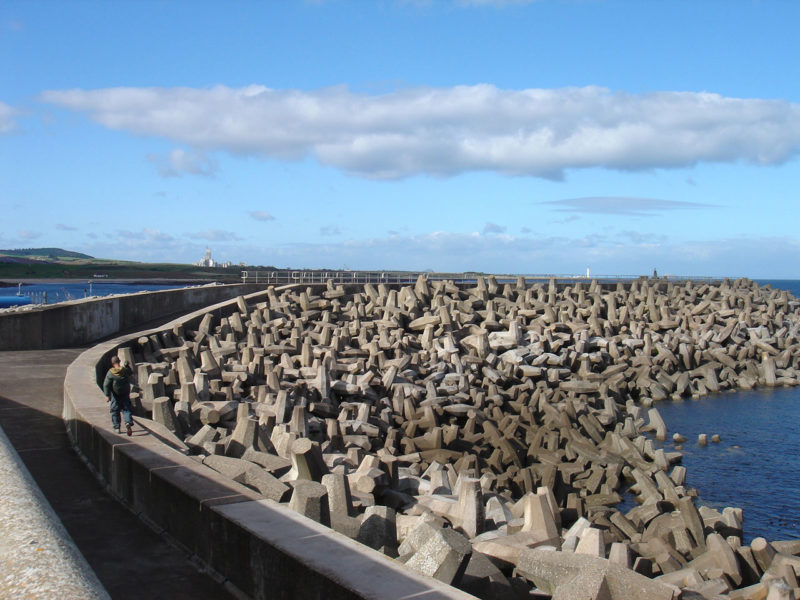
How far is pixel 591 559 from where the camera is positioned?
4.97m

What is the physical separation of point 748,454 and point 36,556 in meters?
15.0

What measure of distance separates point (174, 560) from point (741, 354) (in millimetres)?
24431

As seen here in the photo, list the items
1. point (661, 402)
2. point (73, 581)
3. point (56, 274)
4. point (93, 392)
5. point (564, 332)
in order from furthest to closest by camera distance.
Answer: point (56, 274)
point (564, 332)
point (661, 402)
point (93, 392)
point (73, 581)

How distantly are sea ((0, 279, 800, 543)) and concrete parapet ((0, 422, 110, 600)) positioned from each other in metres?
9.59

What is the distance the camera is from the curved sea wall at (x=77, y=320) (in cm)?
1412

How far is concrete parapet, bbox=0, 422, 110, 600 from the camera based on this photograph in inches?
92.4

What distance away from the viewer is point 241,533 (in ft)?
13.4

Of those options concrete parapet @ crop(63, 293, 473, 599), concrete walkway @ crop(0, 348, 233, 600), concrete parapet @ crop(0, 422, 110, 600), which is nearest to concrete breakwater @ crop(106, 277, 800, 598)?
concrete parapet @ crop(63, 293, 473, 599)

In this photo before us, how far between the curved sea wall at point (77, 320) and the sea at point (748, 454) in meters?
11.8

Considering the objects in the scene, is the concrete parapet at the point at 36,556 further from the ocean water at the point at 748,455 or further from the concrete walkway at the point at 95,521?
the ocean water at the point at 748,455

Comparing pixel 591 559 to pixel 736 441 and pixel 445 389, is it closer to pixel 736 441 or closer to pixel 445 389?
pixel 445 389

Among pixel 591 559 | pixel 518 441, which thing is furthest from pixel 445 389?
pixel 591 559

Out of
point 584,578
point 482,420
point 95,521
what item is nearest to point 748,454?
point 482,420

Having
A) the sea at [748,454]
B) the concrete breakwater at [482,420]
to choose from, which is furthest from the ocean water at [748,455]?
the concrete breakwater at [482,420]
